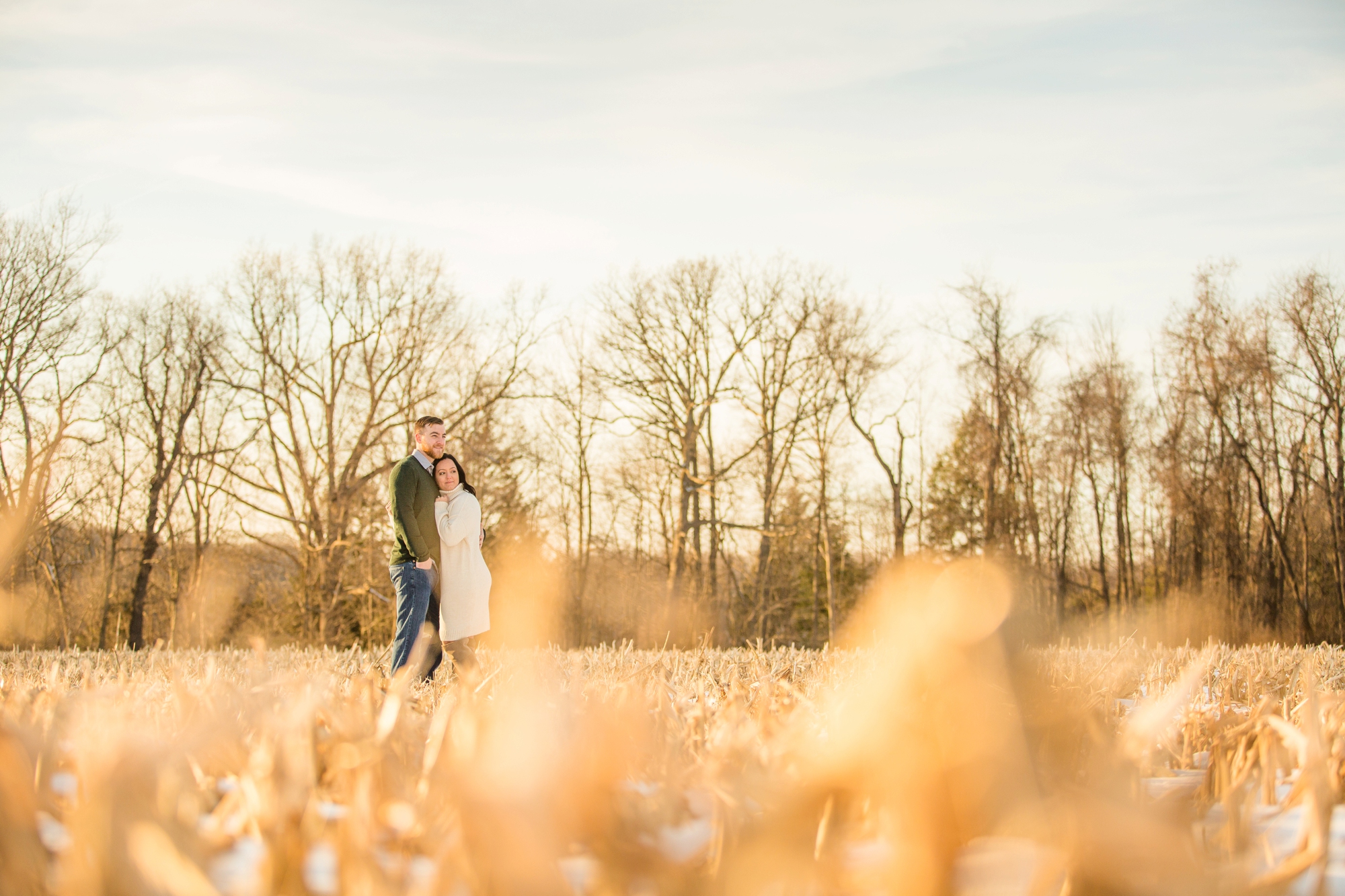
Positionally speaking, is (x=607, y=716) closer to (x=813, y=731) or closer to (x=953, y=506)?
(x=813, y=731)

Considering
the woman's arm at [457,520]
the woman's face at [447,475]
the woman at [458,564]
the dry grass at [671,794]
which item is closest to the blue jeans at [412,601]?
the woman at [458,564]

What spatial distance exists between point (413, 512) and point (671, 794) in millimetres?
5222

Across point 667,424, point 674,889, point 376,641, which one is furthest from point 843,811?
point 667,424

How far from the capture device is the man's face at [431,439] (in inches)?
257

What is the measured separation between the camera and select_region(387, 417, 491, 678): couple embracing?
6141 mm

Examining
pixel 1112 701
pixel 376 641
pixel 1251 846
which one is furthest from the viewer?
pixel 376 641

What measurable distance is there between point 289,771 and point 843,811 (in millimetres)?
845

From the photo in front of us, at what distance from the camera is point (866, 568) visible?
41.3 meters

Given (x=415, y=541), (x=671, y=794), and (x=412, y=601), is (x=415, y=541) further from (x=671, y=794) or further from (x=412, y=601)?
(x=671, y=794)

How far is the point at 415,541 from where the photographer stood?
241 inches

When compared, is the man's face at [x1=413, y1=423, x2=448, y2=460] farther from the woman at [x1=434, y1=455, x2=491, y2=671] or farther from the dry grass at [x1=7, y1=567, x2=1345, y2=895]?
the dry grass at [x1=7, y1=567, x2=1345, y2=895]

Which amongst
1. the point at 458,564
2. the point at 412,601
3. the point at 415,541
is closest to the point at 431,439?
the point at 415,541

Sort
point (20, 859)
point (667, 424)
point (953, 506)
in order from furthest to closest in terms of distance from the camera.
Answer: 1. point (953, 506)
2. point (667, 424)
3. point (20, 859)

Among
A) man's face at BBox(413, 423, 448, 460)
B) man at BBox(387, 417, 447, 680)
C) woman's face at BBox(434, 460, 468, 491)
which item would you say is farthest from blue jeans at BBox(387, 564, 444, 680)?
man's face at BBox(413, 423, 448, 460)
